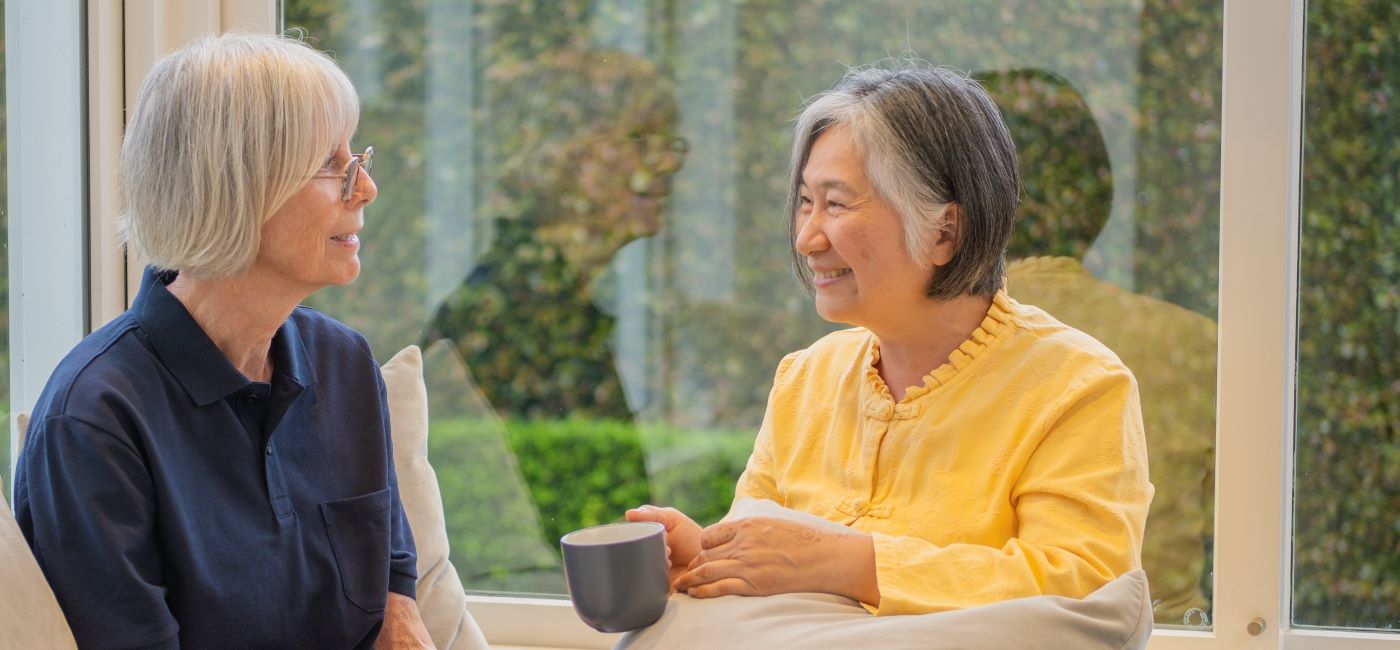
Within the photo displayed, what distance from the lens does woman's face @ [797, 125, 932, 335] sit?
1.59m

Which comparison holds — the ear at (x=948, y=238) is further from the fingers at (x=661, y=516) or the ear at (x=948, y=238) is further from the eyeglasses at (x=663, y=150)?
the eyeglasses at (x=663, y=150)

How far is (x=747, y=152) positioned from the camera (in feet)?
7.64

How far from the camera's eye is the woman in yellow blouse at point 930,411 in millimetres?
1443

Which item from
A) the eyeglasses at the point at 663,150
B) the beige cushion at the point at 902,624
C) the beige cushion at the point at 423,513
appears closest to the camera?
the beige cushion at the point at 902,624

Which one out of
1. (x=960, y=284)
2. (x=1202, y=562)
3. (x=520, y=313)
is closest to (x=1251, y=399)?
(x=1202, y=562)

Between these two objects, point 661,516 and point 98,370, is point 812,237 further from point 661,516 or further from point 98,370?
point 98,370

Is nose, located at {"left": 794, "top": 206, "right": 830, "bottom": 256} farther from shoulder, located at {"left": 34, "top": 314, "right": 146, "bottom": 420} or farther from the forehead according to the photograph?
shoulder, located at {"left": 34, "top": 314, "right": 146, "bottom": 420}

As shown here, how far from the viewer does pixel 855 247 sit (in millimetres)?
1594

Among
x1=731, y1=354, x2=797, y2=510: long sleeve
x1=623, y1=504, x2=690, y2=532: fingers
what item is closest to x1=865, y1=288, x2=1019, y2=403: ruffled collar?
x1=731, y1=354, x2=797, y2=510: long sleeve

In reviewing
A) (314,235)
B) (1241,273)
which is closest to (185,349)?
(314,235)

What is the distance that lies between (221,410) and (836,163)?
847 millimetres

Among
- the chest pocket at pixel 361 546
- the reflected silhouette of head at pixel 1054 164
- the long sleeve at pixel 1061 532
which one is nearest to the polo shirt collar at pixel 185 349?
the chest pocket at pixel 361 546

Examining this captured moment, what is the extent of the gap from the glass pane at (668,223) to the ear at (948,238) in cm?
63

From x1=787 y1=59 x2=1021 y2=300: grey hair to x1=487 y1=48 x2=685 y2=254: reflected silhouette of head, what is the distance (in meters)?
0.76
